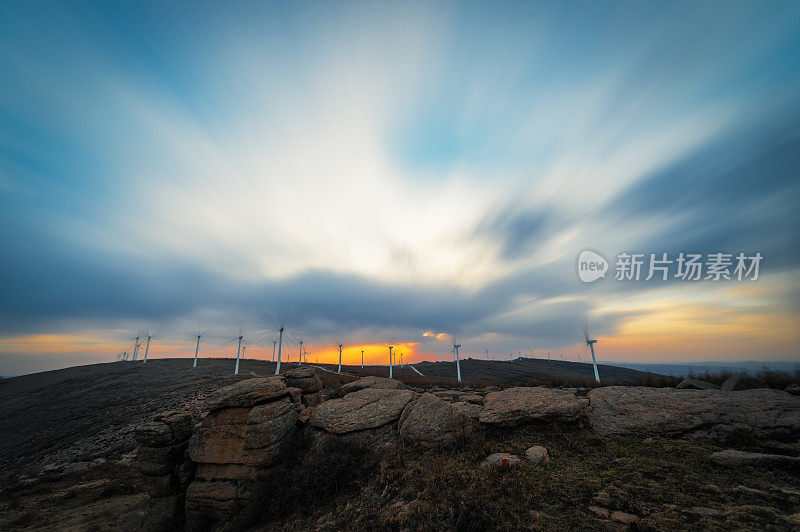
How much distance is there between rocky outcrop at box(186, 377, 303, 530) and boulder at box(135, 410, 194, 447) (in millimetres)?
1238

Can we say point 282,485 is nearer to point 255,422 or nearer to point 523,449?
point 255,422

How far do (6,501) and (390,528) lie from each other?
29.6 m

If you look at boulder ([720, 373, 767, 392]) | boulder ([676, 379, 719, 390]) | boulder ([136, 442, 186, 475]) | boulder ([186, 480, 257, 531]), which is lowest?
boulder ([186, 480, 257, 531])

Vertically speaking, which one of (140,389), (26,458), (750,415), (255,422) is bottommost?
(26,458)

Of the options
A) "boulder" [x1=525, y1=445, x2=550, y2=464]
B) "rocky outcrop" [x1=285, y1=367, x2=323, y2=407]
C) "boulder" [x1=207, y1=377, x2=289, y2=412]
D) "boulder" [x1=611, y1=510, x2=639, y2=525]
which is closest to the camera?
"boulder" [x1=611, y1=510, x2=639, y2=525]

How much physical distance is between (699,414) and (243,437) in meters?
19.9

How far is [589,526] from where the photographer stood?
6.56 metres

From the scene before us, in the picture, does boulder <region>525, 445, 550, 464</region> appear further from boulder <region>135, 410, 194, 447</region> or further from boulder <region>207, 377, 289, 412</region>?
boulder <region>135, 410, 194, 447</region>

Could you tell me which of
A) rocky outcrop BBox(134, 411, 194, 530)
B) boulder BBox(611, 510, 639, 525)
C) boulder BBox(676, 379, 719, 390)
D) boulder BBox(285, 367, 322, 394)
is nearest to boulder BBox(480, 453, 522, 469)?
boulder BBox(611, 510, 639, 525)

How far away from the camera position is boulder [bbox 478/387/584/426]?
12.5m

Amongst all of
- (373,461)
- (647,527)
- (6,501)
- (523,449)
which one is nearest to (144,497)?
(6,501)

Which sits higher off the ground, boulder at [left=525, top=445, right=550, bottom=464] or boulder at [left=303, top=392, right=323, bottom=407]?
boulder at [left=303, top=392, right=323, bottom=407]

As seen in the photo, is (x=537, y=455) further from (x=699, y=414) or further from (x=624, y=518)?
(x=699, y=414)

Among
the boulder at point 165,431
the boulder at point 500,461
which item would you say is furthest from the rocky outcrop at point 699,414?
the boulder at point 165,431
